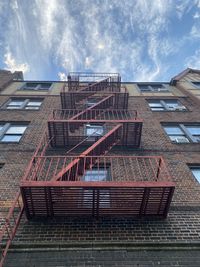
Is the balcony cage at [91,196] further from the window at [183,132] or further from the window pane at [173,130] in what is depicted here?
the window pane at [173,130]

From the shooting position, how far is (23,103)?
1468cm

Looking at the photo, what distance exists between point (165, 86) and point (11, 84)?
476 inches

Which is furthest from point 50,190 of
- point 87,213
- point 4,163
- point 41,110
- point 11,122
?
point 41,110

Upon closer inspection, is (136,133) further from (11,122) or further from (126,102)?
(11,122)

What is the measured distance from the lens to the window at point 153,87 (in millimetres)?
17845

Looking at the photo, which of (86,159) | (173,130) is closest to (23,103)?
(86,159)

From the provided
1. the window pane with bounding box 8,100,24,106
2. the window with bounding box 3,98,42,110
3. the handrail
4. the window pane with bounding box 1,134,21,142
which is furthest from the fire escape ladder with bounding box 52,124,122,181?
the window pane with bounding box 8,100,24,106

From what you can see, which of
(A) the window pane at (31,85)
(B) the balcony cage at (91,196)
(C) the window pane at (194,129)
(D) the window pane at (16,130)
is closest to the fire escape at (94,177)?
(B) the balcony cage at (91,196)

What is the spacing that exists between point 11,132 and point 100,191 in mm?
7072

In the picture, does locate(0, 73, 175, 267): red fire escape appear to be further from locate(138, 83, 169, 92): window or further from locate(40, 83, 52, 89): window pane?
locate(40, 83, 52, 89): window pane

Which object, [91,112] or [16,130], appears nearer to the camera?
[16,130]

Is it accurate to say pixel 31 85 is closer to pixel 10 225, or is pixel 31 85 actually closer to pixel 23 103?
pixel 23 103

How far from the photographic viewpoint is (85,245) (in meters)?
5.99

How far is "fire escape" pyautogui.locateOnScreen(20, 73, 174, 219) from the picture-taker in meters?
6.03
